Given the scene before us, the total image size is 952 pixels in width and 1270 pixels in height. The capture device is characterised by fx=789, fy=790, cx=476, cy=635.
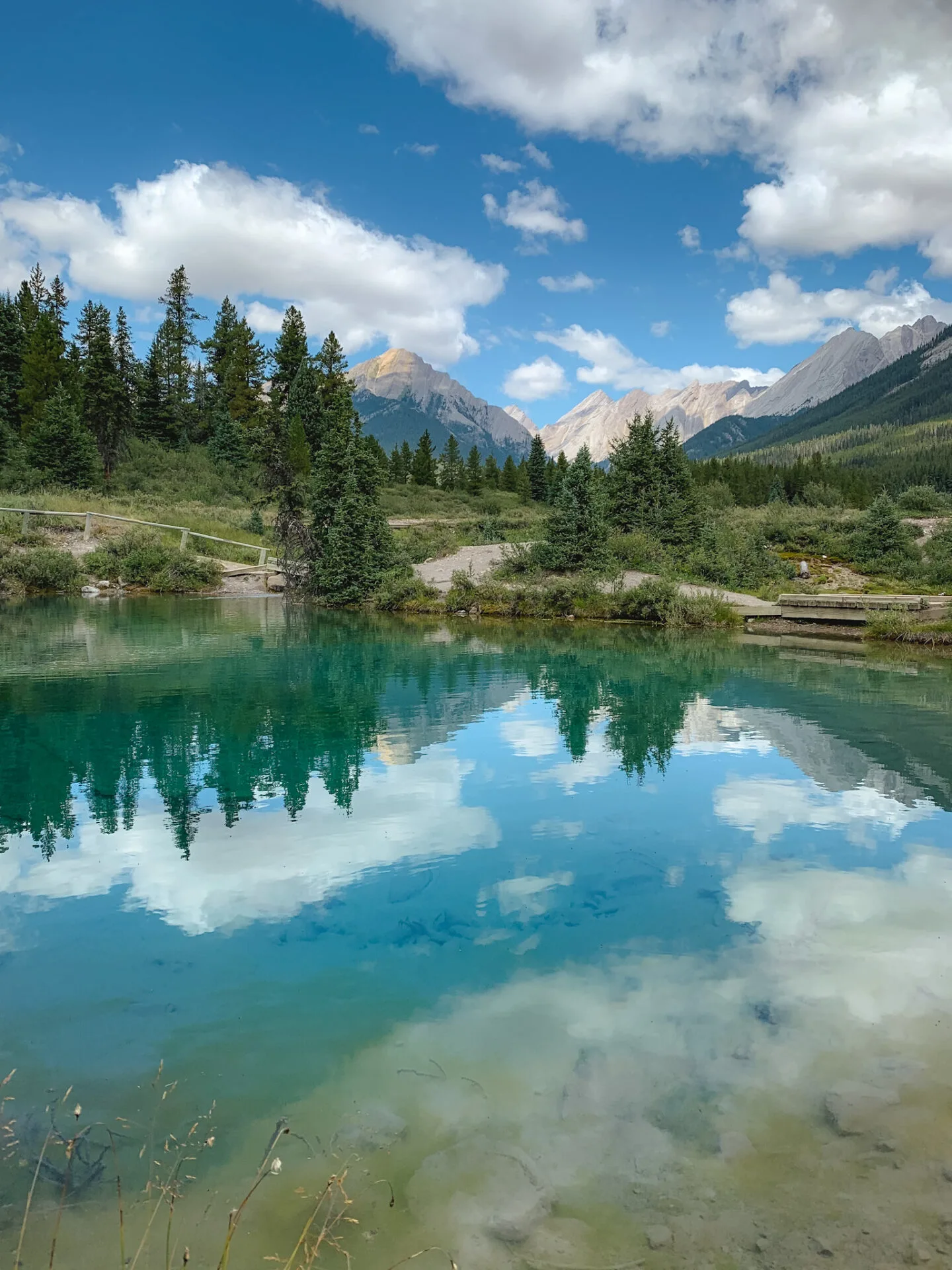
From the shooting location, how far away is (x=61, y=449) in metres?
49.2

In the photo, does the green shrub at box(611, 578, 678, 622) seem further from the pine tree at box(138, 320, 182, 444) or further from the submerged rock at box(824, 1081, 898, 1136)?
the pine tree at box(138, 320, 182, 444)

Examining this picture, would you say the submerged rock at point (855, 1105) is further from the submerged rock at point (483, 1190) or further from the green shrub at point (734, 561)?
the green shrub at point (734, 561)

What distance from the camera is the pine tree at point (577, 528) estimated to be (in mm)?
31562

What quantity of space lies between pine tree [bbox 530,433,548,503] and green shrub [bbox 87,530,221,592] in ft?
161

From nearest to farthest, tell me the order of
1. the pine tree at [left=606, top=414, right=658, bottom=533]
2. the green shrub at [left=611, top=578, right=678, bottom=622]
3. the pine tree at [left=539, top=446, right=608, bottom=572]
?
the green shrub at [left=611, top=578, right=678, bottom=622], the pine tree at [left=539, top=446, right=608, bottom=572], the pine tree at [left=606, top=414, right=658, bottom=533]

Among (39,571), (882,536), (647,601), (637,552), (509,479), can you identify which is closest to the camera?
(647,601)

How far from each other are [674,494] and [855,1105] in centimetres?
3403

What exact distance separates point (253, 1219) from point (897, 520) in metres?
37.7

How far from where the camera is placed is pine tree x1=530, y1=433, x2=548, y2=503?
274ft

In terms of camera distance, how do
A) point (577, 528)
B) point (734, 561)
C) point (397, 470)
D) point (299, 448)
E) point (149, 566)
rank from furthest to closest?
point (397, 470) → point (299, 448) → point (149, 566) → point (734, 561) → point (577, 528)

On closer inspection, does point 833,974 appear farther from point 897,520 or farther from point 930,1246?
point 897,520

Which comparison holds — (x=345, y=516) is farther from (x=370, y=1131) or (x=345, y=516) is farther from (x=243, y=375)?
(x=243, y=375)

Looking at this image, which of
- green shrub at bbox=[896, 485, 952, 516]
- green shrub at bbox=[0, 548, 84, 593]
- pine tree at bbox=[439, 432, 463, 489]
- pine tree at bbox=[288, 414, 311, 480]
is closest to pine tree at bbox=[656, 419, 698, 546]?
green shrub at bbox=[896, 485, 952, 516]

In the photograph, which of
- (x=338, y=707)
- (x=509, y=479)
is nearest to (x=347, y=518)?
(x=338, y=707)
